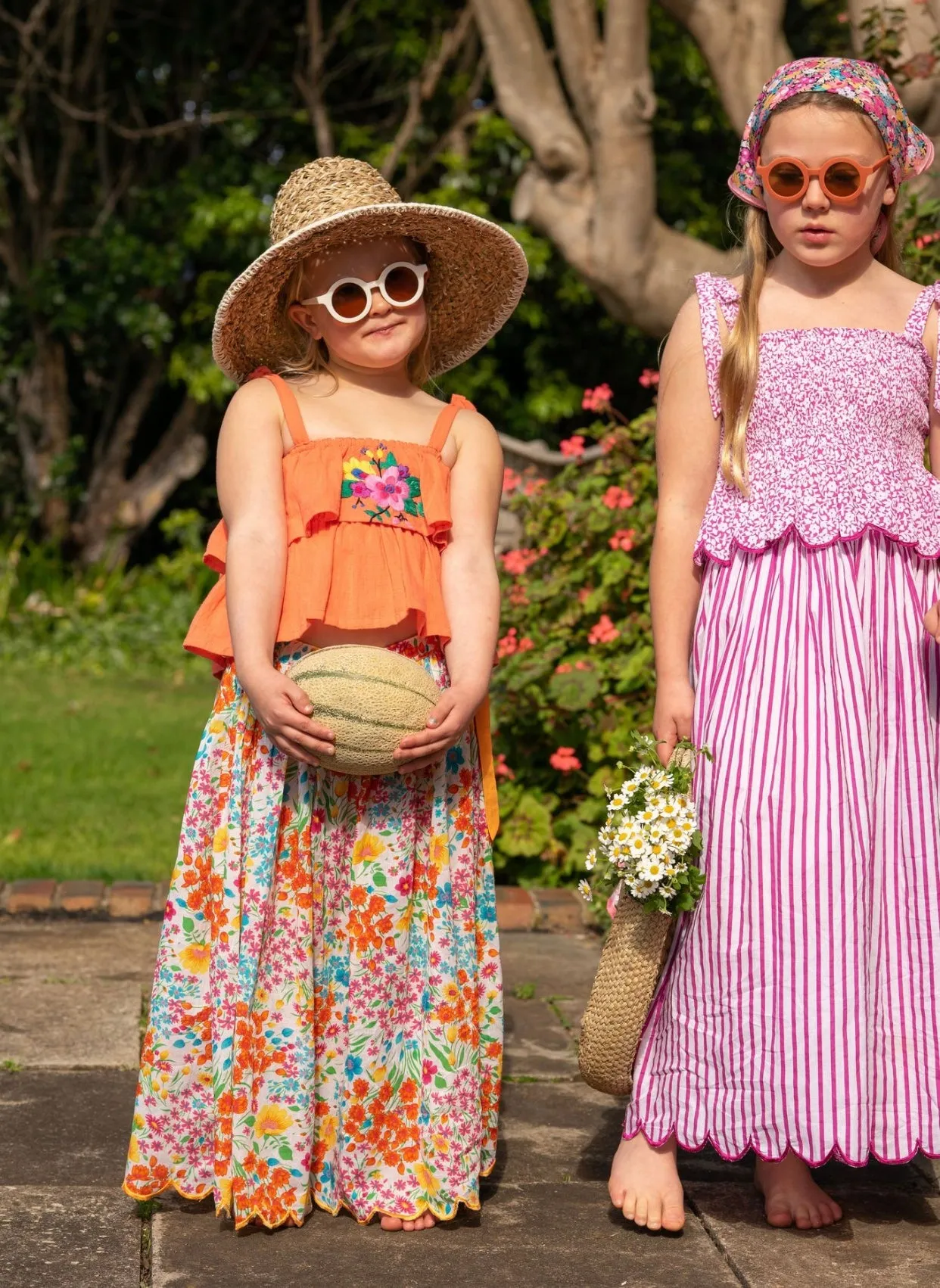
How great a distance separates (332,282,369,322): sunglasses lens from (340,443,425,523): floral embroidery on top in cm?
24

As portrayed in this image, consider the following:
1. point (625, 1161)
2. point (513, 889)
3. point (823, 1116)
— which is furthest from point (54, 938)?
point (823, 1116)

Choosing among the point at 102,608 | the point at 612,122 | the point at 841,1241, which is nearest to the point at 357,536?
the point at 841,1241

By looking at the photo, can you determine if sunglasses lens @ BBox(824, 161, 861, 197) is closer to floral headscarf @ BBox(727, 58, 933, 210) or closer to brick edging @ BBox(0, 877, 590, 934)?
floral headscarf @ BBox(727, 58, 933, 210)

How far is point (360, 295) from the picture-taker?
305 cm

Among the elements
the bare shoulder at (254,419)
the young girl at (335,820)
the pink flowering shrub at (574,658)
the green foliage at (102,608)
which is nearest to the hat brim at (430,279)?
the young girl at (335,820)

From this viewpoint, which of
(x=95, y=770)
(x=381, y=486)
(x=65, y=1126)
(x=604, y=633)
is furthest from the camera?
(x=95, y=770)

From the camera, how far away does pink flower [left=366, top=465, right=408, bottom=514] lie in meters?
3.03

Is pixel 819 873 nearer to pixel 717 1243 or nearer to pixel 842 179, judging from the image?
pixel 717 1243

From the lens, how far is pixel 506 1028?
4.21 metres

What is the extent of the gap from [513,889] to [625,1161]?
2342 millimetres

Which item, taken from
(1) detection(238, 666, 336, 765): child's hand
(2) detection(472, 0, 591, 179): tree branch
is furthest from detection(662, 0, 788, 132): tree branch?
(1) detection(238, 666, 336, 765): child's hand

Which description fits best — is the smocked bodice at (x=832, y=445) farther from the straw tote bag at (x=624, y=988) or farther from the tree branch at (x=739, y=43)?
the tree branch at (x=739, y=43)

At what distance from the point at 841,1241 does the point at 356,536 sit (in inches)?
59.9

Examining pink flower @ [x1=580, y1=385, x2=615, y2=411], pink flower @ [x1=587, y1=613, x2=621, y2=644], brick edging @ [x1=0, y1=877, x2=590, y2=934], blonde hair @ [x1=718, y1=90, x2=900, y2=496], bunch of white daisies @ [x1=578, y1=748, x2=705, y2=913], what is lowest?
brick edging @ [x1=0, y1=877, x2=590, y2=934]
